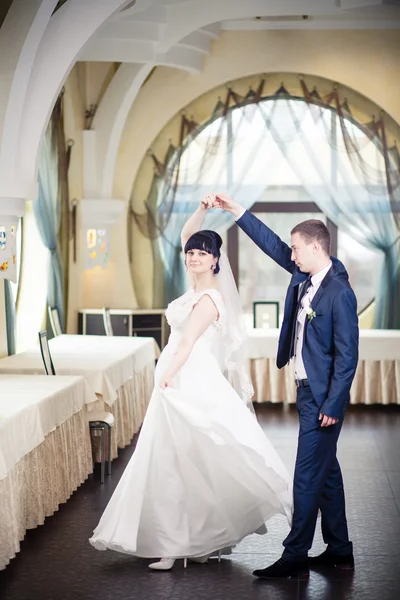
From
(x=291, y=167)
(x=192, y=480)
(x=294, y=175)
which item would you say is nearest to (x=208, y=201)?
(x=192, y=480)

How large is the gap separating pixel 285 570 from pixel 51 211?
541 centimetres

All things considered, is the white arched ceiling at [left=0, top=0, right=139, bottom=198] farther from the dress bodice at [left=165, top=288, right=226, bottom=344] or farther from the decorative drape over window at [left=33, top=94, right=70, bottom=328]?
the decorative drape over window at [left=33, top=94, right=70, bottom=328]

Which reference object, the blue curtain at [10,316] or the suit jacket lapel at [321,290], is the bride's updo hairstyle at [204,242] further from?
the blue curtain at [10,316]

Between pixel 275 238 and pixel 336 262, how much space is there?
37cm

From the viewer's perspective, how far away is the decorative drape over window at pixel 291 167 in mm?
10484

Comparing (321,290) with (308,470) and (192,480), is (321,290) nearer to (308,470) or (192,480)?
(308,470)

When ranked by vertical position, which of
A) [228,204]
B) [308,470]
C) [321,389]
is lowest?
[308,470]

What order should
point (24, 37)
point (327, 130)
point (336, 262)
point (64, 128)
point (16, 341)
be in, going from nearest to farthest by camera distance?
point (336, 262), point (24, 37), point (16, 341), point (64, 128), point (327, 130)

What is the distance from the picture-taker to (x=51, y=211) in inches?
349

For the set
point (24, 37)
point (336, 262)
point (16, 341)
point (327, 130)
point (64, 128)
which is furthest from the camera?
point (327, 130)

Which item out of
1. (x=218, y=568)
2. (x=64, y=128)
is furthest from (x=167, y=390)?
(x=64, y=128)

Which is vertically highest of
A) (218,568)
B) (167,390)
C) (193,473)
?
(167,390)

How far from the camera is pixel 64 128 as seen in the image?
9617 millimetres

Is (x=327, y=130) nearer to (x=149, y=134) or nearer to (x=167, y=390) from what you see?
(x=149, y=134)
